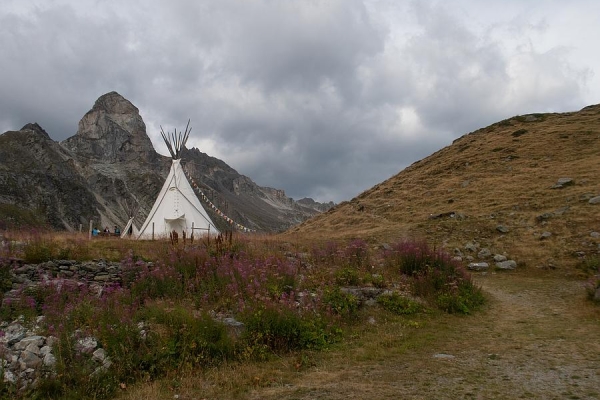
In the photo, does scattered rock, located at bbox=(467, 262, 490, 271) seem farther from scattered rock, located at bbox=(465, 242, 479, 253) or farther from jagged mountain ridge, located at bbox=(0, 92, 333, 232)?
jagged mountain ridge, located at bbox=(0, 92, 333, 232)

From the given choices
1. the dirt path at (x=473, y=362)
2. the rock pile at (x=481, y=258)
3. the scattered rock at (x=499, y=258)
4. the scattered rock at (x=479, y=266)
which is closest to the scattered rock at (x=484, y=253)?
the rock pile at (x=481, y=258)

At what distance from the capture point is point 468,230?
1875 centimetres

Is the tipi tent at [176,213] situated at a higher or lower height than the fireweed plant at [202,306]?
higher

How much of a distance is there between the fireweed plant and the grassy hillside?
707 centimetres

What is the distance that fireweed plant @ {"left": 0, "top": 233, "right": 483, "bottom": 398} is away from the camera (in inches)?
223

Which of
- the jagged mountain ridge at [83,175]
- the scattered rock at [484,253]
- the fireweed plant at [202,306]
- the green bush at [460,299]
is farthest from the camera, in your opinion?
the jagged mountain ridge at [83,175]

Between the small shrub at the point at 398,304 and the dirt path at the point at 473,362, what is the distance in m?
0.60

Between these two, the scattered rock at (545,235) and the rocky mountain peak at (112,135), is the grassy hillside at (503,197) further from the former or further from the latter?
the rocky mountain peak at (112,135)

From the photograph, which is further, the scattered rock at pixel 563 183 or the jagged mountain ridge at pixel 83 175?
the jagged mountain ridge at pixel 83 175

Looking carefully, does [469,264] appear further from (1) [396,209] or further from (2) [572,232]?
(1) [396,209]

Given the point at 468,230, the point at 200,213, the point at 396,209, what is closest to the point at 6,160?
the point at 200,213

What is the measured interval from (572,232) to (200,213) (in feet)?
65.1

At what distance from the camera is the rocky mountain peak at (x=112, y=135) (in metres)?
178

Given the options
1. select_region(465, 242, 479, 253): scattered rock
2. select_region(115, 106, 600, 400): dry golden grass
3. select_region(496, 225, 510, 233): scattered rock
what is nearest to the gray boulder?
select_region(115, 106, 600, 400): dry golden grass
